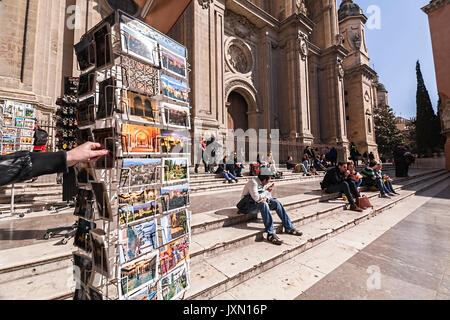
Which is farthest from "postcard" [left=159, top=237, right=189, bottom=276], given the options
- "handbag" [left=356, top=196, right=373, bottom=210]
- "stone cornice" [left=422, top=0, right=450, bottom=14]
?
"stone cornice" [left=422, top=0, right=450, bottom=14]

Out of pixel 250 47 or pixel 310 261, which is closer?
pixel 310 261

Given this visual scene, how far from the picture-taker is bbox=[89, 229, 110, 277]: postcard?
137 cm

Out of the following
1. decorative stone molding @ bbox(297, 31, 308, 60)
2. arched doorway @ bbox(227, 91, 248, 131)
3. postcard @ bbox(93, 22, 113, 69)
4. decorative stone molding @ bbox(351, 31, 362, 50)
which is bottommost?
postcard @ bbox(93, 22, 113, 69)

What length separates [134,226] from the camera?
4.86 feet

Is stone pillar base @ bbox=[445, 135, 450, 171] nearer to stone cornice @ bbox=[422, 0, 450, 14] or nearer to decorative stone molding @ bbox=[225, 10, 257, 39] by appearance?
stone cornice @ bbox=[422, 0, 450, 14]

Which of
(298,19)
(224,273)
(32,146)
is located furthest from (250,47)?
(224,273)

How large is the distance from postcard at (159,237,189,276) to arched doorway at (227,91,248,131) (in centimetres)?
1306

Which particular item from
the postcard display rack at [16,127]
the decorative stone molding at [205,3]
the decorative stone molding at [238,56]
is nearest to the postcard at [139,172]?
the postcard display rack at [16,127]

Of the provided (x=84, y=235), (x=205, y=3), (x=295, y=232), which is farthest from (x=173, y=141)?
(x=205, y=3)

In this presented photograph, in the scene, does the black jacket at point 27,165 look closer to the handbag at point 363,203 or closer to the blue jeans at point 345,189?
the blue jeans at point 345,189

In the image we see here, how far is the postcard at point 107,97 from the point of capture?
139 cm

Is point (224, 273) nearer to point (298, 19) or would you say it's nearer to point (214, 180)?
point (214, 180)

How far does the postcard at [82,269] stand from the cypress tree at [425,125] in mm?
34130
